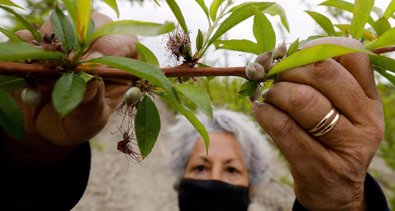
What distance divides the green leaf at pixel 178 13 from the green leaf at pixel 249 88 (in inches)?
5.1

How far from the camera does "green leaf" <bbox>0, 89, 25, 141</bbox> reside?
53cm

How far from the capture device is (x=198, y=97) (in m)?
0.52

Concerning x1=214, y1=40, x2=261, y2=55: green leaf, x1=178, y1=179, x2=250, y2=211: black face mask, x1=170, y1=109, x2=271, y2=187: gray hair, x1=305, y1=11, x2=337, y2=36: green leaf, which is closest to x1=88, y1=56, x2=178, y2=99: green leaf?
x1=214, y1=40, x2=261, y2=55: green leaf

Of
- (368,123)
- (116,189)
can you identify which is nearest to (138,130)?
(368,123)

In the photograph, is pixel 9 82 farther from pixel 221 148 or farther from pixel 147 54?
pixel 221 148

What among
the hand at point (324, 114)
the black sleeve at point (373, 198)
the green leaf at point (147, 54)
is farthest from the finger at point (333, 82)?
the black sleeve at point (373, 198)

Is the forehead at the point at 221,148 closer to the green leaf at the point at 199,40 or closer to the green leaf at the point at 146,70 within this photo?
the green leaf at the point at 199,40

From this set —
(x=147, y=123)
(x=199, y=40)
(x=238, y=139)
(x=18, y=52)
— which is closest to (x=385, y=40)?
(x=199, y=40)

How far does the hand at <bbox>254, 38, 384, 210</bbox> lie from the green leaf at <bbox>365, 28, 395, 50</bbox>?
0.02 m

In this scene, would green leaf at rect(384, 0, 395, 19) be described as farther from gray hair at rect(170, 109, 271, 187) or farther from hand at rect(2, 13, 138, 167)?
gray hair at rect(170, 109, 271, 187)

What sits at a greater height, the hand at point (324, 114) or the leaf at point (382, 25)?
the leaf at point (382, 25)

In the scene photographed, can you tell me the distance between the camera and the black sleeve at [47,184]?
1136 millimetres

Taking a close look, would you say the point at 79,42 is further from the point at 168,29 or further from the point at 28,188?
the point at 28,188

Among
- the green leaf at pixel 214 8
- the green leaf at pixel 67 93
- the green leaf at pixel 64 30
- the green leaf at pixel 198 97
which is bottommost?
the green leaf at pixel 198 97
